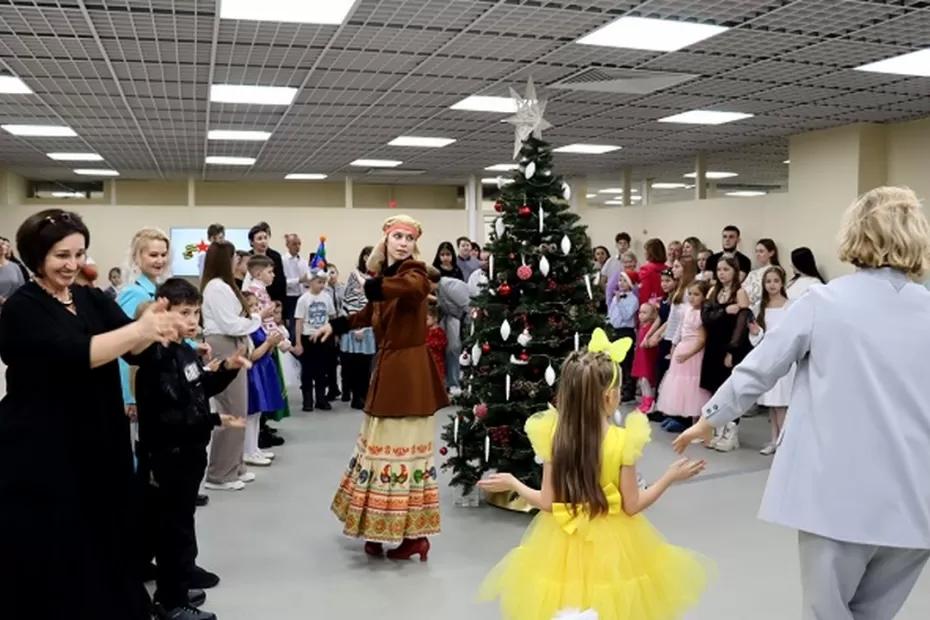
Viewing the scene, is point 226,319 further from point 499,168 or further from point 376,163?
point 499,168

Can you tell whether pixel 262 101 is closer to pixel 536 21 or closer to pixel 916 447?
pixel 536 21

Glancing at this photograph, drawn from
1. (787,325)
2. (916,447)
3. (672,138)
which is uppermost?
(672,138)

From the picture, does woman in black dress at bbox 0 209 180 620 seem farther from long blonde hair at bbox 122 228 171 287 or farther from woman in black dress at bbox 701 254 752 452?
woman in black dress at bbox 701 254 752 452

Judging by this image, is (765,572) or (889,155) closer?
(765,572)

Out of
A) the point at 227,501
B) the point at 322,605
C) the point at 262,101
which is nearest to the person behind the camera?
the point at 322,605

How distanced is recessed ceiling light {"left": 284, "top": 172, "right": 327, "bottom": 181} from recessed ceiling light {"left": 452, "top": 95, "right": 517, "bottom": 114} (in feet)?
23.0

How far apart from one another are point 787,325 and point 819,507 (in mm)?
459

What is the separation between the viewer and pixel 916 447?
2.11 metres

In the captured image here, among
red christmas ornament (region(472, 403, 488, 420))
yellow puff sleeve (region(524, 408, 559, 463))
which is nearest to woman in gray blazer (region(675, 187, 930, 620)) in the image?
yellow puff sleeve (region(524, 408, 559, 463))

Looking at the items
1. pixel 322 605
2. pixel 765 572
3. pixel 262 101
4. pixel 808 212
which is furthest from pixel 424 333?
pixel 808 212

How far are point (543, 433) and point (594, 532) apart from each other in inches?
14.4

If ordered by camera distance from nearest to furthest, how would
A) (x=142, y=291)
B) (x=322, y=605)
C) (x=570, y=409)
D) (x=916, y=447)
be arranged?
(x=916, y=447) → (x=570, y=409) → (x=322, y=605) → (x=142, y=291)

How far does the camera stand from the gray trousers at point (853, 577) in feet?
7.06

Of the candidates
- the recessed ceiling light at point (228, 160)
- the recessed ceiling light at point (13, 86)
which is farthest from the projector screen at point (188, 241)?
the recessed ceiling light at point (13, 86)
